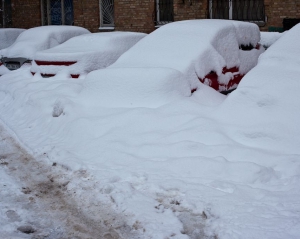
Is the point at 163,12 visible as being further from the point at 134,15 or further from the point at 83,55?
the point at 83,55

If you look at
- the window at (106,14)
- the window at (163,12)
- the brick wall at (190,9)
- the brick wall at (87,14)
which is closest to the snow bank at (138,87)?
the brick wall at (190,9)

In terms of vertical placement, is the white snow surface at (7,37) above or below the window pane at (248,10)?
below

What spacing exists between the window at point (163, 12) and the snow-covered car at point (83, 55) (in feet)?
16.3

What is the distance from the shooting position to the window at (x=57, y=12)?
19391 millimetres

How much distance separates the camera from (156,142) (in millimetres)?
6160

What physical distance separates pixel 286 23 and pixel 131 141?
7.98 meters

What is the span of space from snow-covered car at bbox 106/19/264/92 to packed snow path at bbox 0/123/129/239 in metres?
2.72

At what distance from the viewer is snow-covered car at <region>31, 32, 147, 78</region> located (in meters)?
10.3

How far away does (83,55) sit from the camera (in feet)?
33.9

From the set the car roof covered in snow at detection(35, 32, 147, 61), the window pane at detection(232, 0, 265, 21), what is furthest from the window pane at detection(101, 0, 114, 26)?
the car roof covered in snow at detection(35, 32, 147, 61)

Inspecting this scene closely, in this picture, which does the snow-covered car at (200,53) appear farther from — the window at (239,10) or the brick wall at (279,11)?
the window at (239,10)

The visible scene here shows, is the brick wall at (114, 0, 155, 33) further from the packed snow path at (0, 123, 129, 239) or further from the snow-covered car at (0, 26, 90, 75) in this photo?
the packed snow path at (0, 123, 129, 239)

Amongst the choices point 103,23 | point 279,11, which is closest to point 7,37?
point 103,23

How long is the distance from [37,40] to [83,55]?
3244 millimetres
